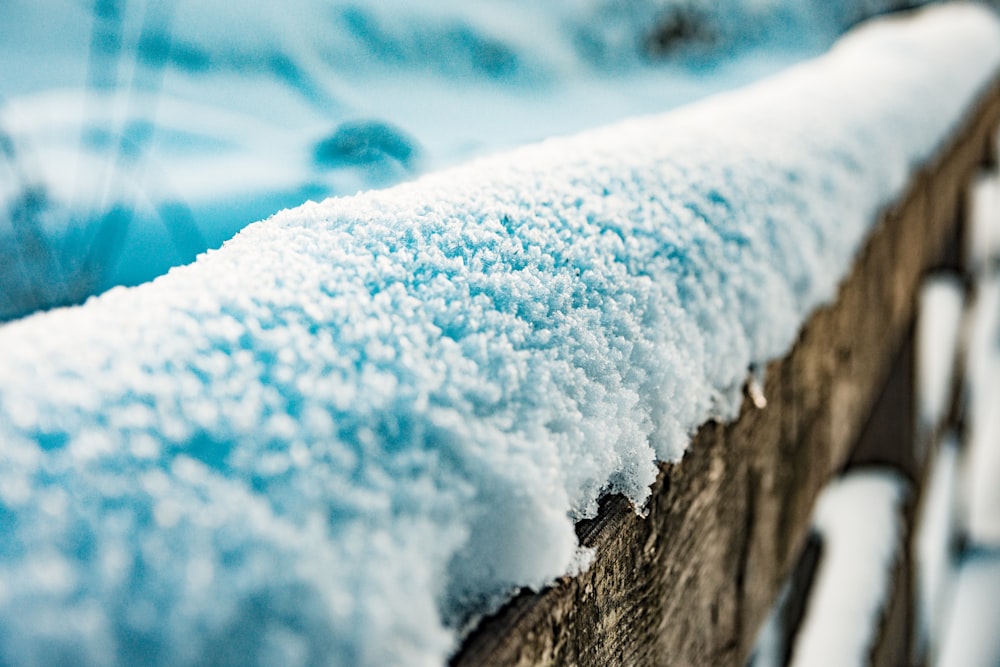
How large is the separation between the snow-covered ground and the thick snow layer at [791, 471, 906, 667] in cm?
104

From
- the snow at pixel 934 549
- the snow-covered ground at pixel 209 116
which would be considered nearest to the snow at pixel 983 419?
the snow at pixel 934 549

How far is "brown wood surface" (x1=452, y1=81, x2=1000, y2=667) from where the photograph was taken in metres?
0.48

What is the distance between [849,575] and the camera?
1.45 meters

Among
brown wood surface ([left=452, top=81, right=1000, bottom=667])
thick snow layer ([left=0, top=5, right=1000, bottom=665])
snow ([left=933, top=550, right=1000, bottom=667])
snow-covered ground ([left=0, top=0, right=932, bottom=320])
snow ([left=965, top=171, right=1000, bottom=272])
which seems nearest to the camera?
thick snow layer ([left=0, top=5, right=1000, bottom=665])

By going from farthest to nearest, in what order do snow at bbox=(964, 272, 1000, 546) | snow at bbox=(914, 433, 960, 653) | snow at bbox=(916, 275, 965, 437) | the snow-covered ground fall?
snow at bbox=(964, 272, 1000, 546) → snow at bbox=(916, 275, 965, 437) → snow at bbox=(914, 433, 960, 653) → the snow-covered ground

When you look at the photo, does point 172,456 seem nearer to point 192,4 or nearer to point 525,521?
point 525,521

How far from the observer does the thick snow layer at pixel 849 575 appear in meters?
1.32

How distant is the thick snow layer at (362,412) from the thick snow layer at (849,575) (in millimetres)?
917

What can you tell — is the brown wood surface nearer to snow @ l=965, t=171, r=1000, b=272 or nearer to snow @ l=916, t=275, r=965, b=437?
snow @ l=916, t=275, r=965, b=437

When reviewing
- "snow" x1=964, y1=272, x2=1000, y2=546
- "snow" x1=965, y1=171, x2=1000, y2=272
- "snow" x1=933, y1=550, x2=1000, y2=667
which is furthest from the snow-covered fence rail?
"snow" x1=965, y1=171, x2=1000, y2=272

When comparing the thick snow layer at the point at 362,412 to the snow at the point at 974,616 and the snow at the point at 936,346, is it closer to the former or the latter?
the snow at the point at 974,616

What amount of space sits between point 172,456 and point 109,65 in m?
1.53

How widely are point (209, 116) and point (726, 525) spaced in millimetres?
1360

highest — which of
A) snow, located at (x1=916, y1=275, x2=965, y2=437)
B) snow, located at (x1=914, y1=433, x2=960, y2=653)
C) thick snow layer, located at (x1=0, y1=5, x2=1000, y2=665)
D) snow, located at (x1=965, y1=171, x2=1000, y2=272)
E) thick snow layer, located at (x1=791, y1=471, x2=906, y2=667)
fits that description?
snow, located at (x1=965, y1=171, x2=1000, y2=272)
